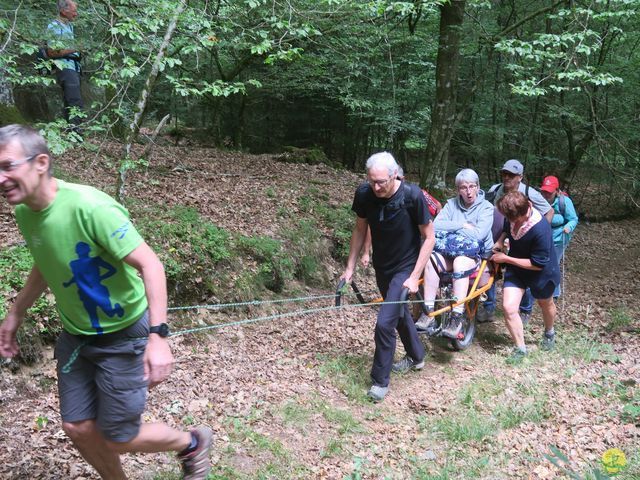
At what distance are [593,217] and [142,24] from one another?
54.8ft

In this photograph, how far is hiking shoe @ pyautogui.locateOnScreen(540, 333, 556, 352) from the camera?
6572 mm

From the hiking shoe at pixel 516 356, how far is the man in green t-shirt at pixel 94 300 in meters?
4.39

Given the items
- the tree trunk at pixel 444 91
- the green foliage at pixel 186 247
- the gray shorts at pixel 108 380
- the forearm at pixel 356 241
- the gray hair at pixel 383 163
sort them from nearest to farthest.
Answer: the gray shorts at pixel 108 380 → the gray hair at pixel 383 163 → the forearm at pixel 356 241 → the green foliage at pixel 186 247 → the tree trunk at pixel 444 91

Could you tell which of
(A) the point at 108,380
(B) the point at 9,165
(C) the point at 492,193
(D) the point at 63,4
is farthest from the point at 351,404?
(D) the point at 63,4

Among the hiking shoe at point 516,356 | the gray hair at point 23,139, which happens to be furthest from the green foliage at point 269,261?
the gray hair at point 23,139

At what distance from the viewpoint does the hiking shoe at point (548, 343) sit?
657 centimetres

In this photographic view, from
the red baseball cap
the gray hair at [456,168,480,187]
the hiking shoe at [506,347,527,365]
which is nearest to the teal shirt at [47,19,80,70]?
the gray hair at [456,168,480,187]

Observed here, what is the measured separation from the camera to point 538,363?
5.98 m

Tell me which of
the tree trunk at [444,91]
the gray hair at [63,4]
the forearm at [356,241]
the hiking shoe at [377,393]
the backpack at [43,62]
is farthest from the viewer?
the tree trunk at [444,91]

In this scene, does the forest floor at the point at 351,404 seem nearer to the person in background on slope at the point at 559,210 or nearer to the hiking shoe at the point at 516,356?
the hiking shoe at the point at 516,356

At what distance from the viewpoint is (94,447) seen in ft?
9.05

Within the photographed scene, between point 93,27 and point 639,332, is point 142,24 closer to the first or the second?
point 93,27

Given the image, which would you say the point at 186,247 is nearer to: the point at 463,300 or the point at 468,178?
the point at 463,300

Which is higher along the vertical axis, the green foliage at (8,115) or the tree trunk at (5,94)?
the tree trunk at (5,94)
